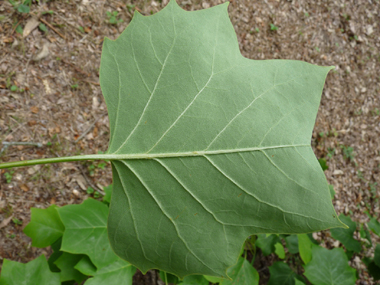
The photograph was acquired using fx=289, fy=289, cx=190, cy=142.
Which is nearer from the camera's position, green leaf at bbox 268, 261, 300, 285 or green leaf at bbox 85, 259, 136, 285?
green leaf at bbox 85, 259, 136, 285

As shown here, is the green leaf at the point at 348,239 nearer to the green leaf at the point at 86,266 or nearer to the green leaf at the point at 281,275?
the green leaf at the point at 281,275

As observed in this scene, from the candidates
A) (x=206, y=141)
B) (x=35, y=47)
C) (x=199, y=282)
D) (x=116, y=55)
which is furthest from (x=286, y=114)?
(x=35, y=47)

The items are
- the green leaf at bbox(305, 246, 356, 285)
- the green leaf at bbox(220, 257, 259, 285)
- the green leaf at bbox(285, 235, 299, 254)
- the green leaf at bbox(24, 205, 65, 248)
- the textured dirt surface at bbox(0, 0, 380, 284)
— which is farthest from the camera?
the green leaf at bbox(285, 235, 299, 254)

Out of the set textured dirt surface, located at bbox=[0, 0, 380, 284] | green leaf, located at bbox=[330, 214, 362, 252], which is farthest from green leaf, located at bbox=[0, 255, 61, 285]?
green leaf, located at bbox=[330, 214, 362, 252]

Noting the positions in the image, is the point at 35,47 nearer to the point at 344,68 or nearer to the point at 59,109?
the point at 59,109

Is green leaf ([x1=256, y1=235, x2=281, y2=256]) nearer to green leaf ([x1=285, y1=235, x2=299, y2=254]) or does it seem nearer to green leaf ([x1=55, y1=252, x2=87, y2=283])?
green leaf ([x1=285, y1=235, x2=299, y2=254])

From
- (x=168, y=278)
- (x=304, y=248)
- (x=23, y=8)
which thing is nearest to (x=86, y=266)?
(x=168, y=278)

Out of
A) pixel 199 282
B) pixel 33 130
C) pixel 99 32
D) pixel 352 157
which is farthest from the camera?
A: pixel 352 157
